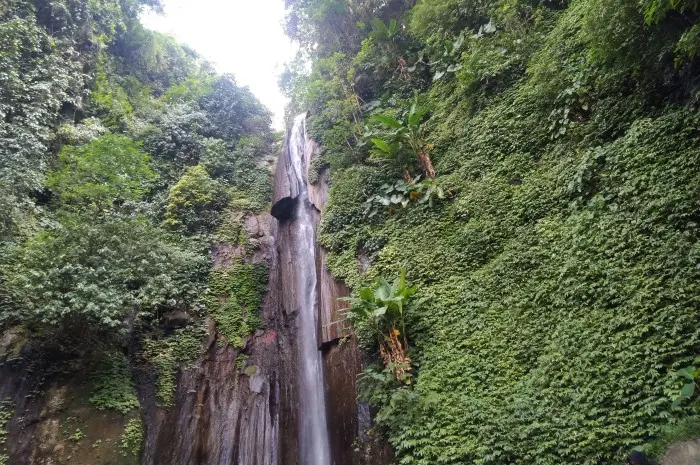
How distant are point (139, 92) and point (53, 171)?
25.0ft

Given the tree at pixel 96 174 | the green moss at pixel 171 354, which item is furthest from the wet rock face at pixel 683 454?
the tree at pixel 96 174

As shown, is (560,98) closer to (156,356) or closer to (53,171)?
(156,356)

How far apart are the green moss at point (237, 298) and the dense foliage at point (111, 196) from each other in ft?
0.14

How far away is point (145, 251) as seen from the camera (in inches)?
331

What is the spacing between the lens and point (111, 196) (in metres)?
9.77

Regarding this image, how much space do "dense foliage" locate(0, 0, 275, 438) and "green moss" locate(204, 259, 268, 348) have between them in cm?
4

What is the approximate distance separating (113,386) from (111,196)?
4.59 m

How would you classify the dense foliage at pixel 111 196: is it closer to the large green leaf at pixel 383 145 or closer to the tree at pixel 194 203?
the tree at pixel 194 203

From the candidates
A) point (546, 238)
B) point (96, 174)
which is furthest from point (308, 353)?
point (96, 174)

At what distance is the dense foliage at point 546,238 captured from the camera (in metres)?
4.35

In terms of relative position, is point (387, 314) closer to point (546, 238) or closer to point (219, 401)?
point (546, 238)

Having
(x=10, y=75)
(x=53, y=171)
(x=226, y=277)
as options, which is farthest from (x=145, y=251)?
(x=10, y=75)

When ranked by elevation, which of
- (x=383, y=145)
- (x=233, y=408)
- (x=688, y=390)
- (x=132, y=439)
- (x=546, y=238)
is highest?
(x=383, y=145)

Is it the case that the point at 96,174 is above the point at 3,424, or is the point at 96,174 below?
above
